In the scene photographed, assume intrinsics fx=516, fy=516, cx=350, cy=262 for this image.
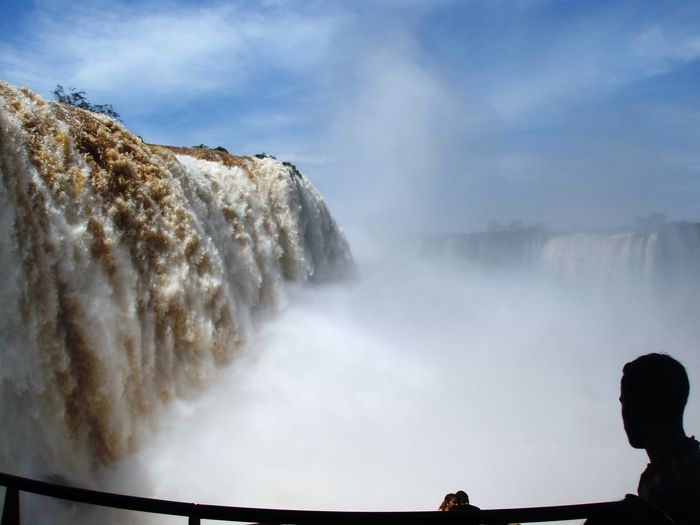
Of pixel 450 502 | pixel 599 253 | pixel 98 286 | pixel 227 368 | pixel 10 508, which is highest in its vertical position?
pixel 599 253

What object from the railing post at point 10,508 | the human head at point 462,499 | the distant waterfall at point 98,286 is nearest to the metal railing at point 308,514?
the railing post at point 10,508

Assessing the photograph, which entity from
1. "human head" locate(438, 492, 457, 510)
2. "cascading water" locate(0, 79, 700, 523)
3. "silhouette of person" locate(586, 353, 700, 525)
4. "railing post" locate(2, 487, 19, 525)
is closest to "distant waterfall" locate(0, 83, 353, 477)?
"cascading water" locate(0, 79, 700, 523)

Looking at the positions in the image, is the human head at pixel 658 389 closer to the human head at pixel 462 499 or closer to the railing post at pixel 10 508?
the railing post at pixel 10 508

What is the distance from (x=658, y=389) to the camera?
1.35 metres

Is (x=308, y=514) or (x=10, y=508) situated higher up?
(x=10, y=508)

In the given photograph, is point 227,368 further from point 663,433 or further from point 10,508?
point 663,433

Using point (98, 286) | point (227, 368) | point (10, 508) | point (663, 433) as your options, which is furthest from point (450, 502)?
point (227, 368)

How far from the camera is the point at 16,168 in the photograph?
16.3ft

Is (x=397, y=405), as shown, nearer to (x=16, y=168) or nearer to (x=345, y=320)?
(x=345, y=320)

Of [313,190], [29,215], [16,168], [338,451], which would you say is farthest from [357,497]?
[313,190]

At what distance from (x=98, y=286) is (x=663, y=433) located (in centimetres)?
568

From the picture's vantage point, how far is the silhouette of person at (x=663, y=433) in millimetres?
1173

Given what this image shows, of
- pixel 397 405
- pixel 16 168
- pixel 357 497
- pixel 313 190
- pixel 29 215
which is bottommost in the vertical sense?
pixel 357 497

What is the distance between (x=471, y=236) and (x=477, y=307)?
50.3 ft
